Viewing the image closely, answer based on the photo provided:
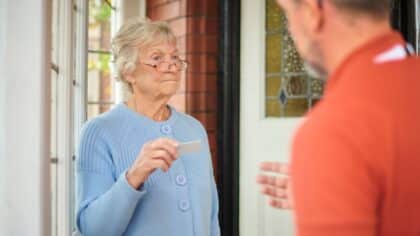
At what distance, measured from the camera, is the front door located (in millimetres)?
2875

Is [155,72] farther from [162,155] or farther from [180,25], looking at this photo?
[180,25]

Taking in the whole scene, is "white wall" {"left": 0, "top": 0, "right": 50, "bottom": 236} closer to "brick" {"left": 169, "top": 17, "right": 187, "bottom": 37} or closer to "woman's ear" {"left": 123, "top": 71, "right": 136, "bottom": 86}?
"woman's ear" {"left": 123, "top": 71, "right": 136, "bottom": 86}

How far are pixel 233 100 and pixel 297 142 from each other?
2.39 metres

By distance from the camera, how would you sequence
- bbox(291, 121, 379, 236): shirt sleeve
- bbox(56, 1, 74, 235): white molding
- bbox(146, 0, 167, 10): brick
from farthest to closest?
bbox(146, 0, 167, 10): brick, bbox(56, 1, 74, 235): white molding, bbox(291, 121, 379, 236): shirt sleeve

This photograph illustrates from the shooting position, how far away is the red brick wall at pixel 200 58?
308cm

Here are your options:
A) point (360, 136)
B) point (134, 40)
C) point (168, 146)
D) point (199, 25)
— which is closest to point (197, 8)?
point (199, 25)

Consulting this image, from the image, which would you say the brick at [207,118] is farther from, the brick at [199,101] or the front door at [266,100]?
the front door at [266,100]

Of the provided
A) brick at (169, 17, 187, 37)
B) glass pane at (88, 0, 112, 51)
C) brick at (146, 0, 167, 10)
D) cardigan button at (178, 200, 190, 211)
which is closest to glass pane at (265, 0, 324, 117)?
brick at (169, 17, 187, 37)

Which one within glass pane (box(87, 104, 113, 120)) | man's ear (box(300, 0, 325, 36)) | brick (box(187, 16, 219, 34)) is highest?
brick (box(187, 16, 219, 34))

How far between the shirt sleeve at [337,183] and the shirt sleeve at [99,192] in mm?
922

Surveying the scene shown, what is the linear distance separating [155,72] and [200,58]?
4.28 ft

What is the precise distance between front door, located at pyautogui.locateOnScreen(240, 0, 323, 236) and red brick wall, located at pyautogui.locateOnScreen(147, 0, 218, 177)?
0.16m

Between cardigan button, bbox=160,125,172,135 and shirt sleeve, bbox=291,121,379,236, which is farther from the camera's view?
cardigan button, bbox=160,125,172,135

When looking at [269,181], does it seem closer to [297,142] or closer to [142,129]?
[297,142]
